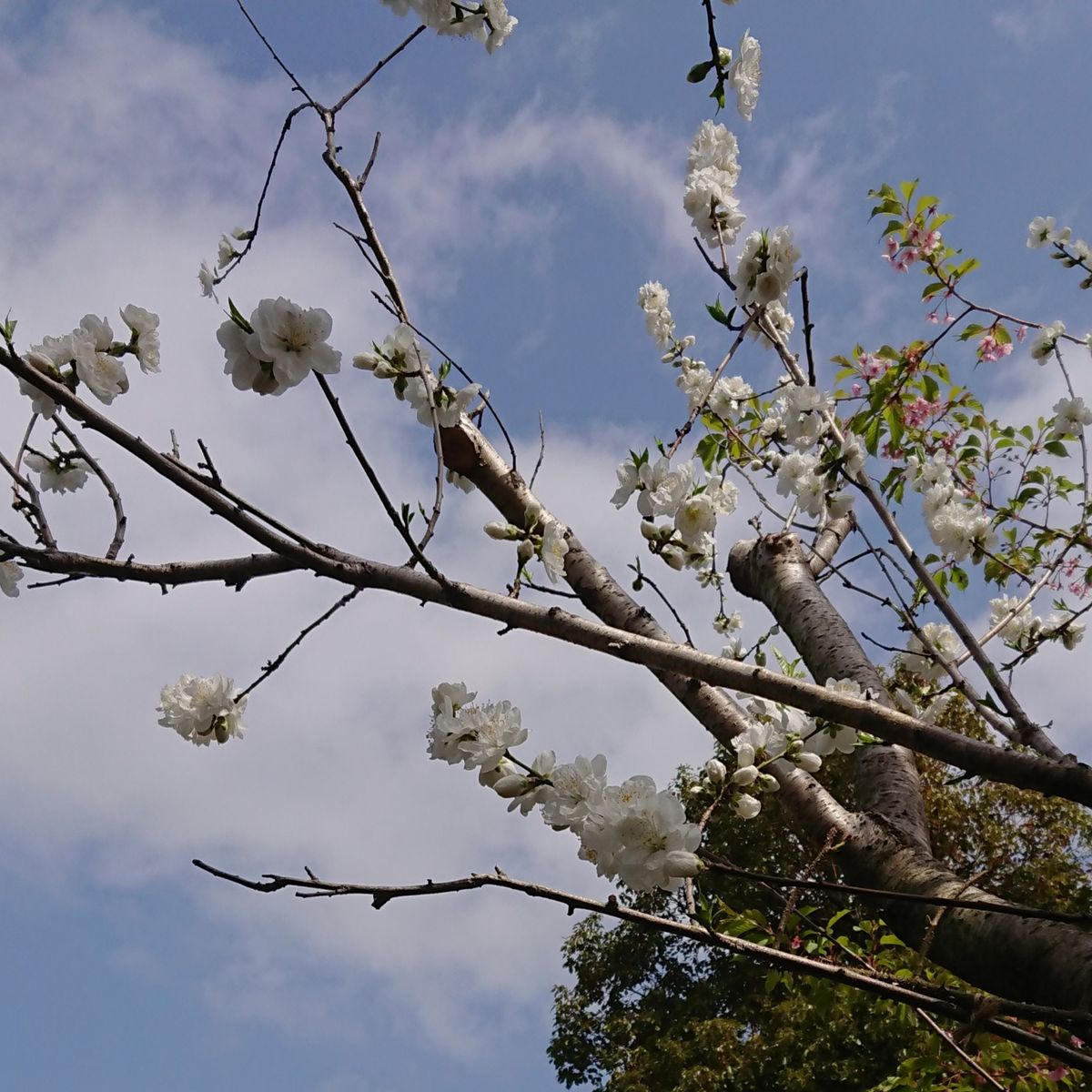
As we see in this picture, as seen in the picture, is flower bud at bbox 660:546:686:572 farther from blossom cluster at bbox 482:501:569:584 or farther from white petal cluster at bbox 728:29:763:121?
white petal cluster at bbox 728:29:763:121

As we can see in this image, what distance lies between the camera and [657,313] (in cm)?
308

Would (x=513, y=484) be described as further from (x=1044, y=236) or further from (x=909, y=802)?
(x=1044, y=236)

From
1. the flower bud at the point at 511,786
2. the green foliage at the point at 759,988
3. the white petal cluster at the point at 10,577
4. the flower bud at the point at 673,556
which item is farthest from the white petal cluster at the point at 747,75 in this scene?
the green foliage at the point at 759,988

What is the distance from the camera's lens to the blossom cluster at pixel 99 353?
1.38 metres

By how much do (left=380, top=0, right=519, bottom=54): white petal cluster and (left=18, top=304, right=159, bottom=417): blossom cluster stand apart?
625 mm

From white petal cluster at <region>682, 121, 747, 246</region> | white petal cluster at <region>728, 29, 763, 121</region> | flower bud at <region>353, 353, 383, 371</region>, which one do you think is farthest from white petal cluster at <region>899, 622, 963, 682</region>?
flower bud at <region>353, 353, 383, 371</region>

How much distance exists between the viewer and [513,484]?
1.78 meters

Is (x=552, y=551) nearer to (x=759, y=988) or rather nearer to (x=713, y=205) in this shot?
(x=713, y=205)

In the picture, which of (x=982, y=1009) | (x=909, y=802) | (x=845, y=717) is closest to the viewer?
(x=982, y=1009)

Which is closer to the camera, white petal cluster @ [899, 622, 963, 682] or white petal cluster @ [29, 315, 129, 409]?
white petal cluster @ [29, 315, 129, 409]

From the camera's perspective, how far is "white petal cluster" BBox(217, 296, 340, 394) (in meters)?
1.14

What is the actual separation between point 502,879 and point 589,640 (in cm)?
30

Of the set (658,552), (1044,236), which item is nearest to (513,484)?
(658,552)

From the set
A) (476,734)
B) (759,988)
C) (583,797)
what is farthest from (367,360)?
(759,988)
